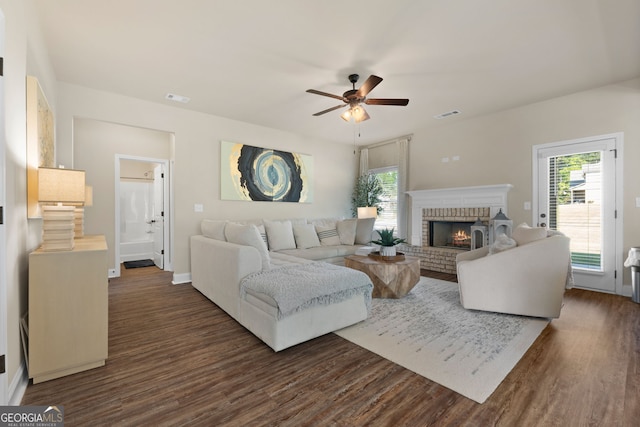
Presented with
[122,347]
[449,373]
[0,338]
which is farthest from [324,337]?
[0,338]

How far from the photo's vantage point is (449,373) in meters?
1.86

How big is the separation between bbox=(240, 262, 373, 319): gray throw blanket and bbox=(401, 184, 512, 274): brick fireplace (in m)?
2.86

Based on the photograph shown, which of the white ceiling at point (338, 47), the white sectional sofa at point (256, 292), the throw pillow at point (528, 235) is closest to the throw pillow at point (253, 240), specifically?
the white sectional sofa at point (256, 292)

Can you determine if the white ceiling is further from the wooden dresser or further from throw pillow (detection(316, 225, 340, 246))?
throw pillow (detection(316, 225, 340, 246))

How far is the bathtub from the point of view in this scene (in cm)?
609

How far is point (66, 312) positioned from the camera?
73.1 inches

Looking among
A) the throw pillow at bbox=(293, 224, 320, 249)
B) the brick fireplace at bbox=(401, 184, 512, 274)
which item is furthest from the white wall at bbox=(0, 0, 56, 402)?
the brick fireplace at bbox=(401, 184, 512, 274)

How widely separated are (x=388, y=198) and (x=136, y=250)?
18.9 feet

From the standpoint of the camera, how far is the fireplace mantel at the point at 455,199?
14.9 feet

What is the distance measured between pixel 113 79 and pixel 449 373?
4618mm

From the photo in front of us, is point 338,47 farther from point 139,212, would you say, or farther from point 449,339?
point 139,212

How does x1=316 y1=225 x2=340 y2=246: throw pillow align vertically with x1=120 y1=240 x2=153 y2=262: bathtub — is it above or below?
above

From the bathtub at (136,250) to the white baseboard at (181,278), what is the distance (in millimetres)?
2561

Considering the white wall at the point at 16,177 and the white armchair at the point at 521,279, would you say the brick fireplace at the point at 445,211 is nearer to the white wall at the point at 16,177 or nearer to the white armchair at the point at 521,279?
the white armchair at the point at 521,279
